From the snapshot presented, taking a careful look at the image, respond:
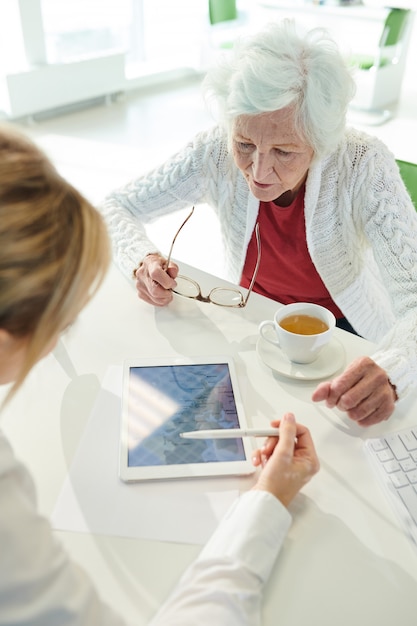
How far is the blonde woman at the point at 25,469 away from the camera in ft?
1.93

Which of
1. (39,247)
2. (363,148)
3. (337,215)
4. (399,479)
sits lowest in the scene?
(399,479)

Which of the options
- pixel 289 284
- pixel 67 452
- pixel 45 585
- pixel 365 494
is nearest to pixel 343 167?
pixel 289 284

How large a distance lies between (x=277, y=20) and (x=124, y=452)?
0.98 m

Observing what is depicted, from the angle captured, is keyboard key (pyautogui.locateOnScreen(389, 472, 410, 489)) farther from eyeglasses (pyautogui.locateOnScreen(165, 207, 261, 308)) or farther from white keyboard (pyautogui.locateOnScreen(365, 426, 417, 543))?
eyeglasses (pyautogui.locateOnScreen(165, 207, 261, 308))

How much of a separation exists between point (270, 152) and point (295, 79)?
16 centimetres

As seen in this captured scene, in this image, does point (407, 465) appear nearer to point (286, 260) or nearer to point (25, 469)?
point (25, 469)

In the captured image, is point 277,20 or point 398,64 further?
point 398,64

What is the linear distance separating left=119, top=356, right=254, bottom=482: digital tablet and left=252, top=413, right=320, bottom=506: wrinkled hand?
43 millimetres

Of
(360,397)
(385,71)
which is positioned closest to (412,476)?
(360,397)

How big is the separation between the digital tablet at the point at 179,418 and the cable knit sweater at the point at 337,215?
0.35m

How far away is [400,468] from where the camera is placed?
2.86ft

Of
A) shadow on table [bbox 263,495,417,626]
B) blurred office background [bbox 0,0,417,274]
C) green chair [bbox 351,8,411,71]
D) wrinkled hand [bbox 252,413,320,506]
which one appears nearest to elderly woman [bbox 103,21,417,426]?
wrinkled hand [bbox 252,413,320,506]

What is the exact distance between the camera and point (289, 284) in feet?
5.23

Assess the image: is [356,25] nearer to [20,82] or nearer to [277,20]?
[20,82]
